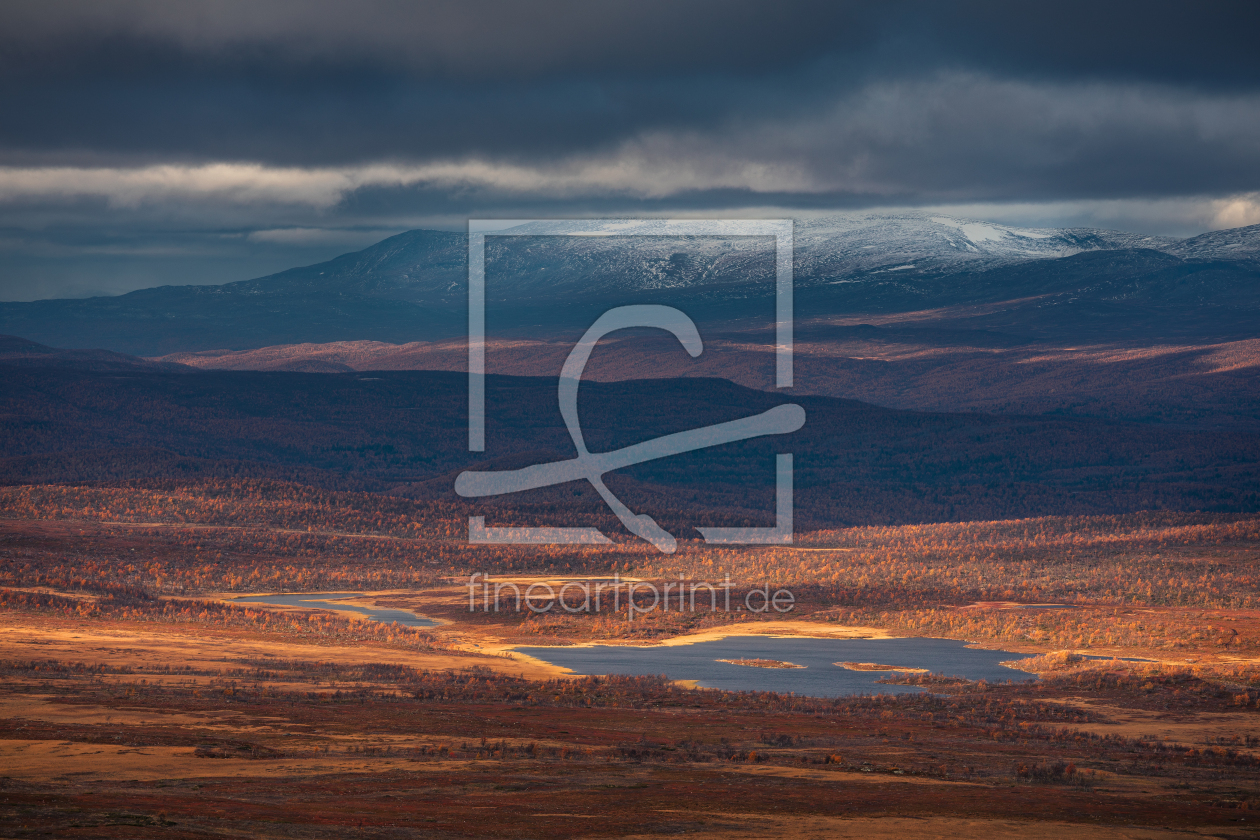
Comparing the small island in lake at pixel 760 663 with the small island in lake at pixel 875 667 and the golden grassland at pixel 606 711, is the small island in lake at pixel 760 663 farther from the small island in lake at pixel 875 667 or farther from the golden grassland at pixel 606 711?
the golden grassland at pixel 606 711

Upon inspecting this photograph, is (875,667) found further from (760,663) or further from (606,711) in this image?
(606,711)

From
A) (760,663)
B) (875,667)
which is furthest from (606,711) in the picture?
(875,667)

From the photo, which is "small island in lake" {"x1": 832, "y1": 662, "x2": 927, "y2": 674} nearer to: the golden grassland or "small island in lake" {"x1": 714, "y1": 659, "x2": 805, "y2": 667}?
"small island in lake" {"x1": 714, "y1": 659, "x2": 805, "y2": 667}

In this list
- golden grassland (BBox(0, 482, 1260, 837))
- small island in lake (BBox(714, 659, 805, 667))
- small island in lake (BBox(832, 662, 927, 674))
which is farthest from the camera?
small island in lake (BBox(714, 659, 805, 667))

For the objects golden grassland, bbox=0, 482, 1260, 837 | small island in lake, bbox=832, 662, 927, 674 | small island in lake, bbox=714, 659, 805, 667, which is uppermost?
golden grassland, bbox=0, 482, 1260, 837

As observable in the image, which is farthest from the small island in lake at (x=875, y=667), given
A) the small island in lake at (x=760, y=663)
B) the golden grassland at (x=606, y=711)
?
the golden grassland at (x=606, y=711)

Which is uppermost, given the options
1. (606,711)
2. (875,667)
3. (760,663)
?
(606,711)

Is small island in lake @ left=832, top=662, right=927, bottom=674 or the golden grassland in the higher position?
the golden grassland

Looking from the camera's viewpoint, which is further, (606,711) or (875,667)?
(875,667)

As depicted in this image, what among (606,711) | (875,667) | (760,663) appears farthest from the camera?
(760,663)

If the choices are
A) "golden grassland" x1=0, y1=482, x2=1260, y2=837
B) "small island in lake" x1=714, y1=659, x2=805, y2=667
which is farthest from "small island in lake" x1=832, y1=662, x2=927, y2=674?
"golden grassland" x1=0, y1=482, x2=1260, y2=837

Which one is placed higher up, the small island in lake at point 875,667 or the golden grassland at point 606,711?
the golden grassland at point 606,711
